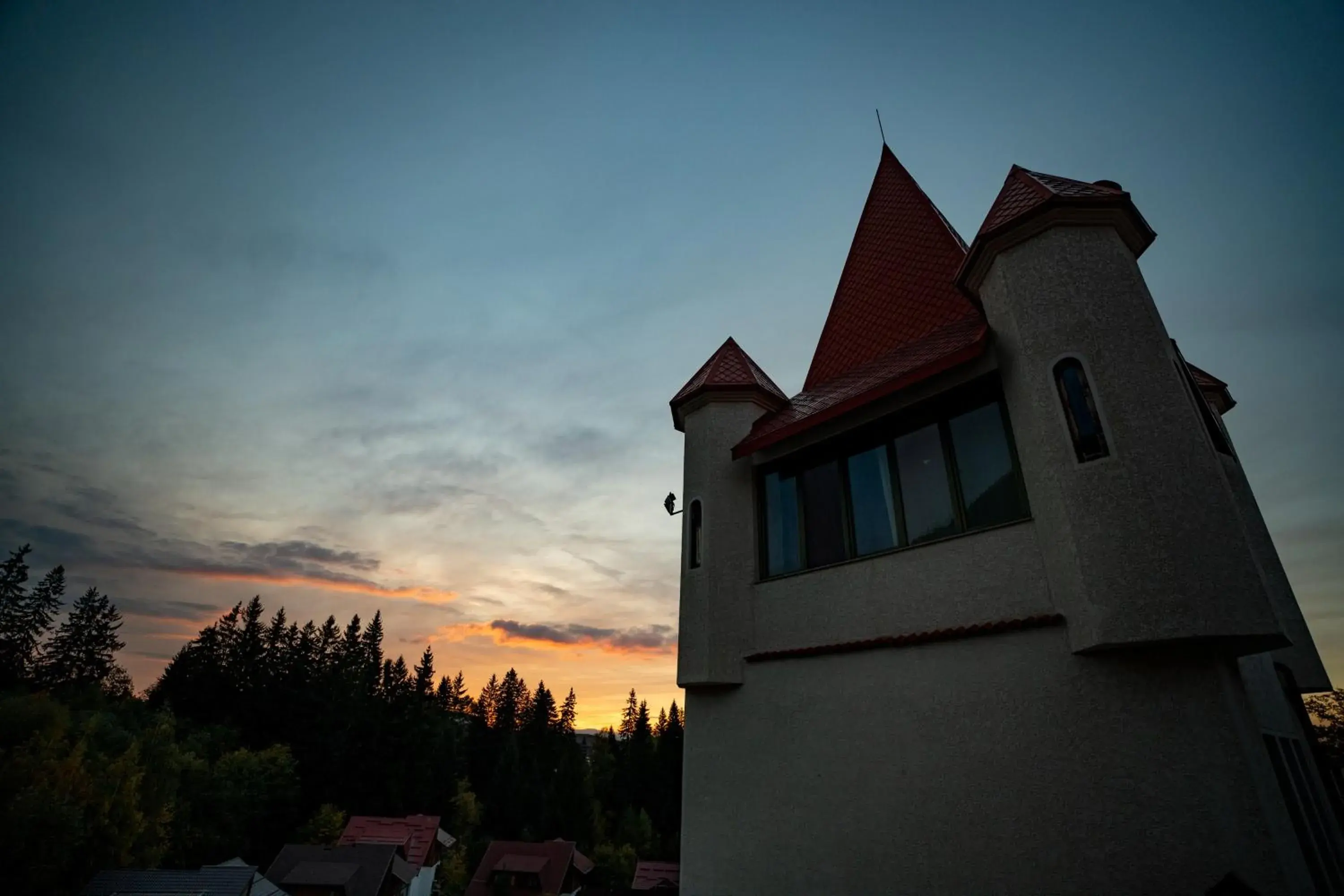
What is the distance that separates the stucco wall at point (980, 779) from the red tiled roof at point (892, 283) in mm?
4446

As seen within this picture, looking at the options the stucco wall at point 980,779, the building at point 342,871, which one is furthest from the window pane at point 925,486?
the building at point 342,871

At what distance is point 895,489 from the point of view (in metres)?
6.41

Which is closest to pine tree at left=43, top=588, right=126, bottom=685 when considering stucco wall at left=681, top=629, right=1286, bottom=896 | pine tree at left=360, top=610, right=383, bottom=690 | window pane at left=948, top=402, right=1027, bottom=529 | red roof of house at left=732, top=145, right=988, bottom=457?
pine tree at left=360, top=610, right=383, bottom=690

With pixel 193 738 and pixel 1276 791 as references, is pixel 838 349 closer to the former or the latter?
pixel 1276 791

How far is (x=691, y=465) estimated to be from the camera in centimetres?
876

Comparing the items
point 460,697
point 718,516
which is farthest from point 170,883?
point 460,697

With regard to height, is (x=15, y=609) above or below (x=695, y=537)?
above

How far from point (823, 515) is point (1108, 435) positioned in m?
3.23

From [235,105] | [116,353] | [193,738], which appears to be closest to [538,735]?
[193,738]

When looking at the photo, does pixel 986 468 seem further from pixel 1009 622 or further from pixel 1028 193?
pixel 1028 193

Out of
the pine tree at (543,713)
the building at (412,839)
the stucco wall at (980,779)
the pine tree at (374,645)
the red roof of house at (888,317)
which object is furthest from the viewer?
the pine tree at (543,713)

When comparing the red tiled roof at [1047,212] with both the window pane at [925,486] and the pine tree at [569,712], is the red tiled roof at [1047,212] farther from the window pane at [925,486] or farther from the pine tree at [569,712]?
the pine tree at [569,712]

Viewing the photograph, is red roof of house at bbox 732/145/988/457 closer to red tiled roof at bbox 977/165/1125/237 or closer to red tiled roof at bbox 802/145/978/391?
red tiled roof at bbox 802/145/978/391

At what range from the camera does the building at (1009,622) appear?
13.0 feet
